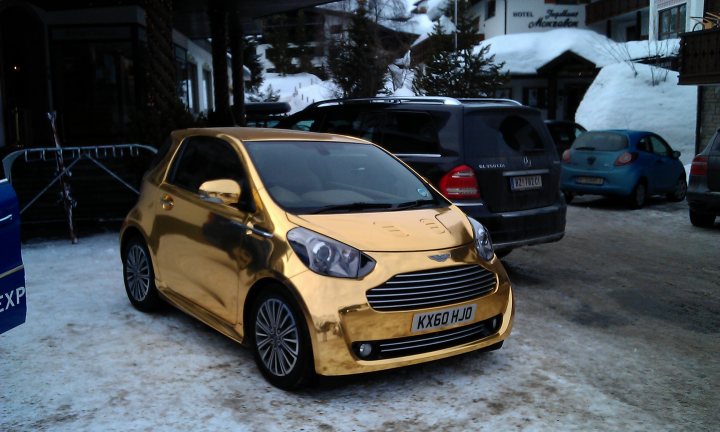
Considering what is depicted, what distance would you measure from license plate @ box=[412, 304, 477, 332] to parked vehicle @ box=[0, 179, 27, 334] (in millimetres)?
2202

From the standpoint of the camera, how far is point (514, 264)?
820 centimetres

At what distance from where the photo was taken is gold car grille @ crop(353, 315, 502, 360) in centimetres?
404

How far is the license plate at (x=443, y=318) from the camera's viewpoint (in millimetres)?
4074

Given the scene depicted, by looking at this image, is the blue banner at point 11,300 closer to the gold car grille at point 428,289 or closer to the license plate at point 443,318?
the gold car grille at point 428,289

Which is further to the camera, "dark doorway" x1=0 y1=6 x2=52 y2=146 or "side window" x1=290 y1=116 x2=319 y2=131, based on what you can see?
"dark doorway" x1=0 y1=6 x2=52 y2=146

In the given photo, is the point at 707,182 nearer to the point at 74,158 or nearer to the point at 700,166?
the point at 700,166

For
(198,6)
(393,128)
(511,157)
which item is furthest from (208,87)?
(511,157)

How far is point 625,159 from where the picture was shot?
13.3 m

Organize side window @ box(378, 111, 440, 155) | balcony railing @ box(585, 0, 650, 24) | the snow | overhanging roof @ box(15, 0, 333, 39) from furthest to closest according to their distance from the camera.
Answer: balcony railing @ box(585, 0, 650, 24) < the snow < overhanging roof @ box(15, 0, 333, 39) < side window @ box(378, 111, 440, 155)

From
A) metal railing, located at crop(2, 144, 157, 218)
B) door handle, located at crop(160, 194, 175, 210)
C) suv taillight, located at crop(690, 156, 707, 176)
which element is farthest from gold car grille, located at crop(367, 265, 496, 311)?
suv taillight, located at crop(690, 156, 707, 176)

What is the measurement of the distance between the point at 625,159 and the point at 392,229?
10253 mm

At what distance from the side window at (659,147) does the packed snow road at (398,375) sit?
25.8 ft

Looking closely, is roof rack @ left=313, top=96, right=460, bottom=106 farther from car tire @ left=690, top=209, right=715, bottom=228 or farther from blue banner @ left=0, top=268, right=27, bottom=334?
car tire @ left=690, top=209, right=715, bottom=228

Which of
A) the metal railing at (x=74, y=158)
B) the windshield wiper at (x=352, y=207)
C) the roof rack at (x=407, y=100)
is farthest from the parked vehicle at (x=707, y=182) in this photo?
the metal railing at (x=74, y=158)
